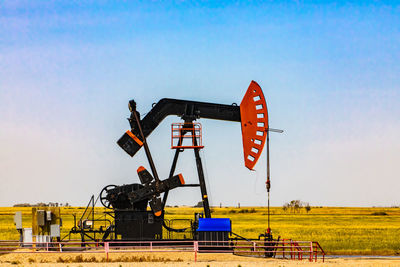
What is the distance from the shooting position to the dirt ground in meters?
20.4

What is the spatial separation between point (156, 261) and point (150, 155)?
436 centimetres

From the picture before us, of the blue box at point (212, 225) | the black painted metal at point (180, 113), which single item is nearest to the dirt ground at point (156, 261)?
the blue box at point (212, 225)

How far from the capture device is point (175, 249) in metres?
22.7

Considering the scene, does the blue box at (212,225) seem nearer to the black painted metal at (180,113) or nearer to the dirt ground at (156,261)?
the dirt ground at (156,261)

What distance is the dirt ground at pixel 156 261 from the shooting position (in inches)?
804

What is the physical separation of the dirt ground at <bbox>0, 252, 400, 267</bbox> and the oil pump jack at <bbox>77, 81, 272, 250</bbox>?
59.3 inches

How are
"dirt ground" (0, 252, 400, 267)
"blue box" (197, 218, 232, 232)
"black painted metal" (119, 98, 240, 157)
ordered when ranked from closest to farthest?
1. "dirt ground" (0, 252, 400, 267)
2. "blue box" (197, 218, 232, 232)
3. "black painted metal" (119, 98, 240, 157)

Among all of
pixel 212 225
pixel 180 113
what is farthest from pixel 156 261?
pixel 180 113

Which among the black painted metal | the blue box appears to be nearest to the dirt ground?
the blue box

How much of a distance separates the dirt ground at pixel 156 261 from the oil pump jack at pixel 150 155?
151 cm

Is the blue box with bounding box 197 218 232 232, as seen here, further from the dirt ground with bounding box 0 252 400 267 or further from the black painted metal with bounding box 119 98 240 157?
the black painted metal with bounding box 119 98 240 157

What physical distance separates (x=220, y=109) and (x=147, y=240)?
5814 mm

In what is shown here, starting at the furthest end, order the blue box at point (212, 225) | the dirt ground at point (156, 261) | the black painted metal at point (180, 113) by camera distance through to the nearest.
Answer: the black painted metal at point (180, 113)
the blue box at point (212, 225)
the dirt ground at point (156, 261)

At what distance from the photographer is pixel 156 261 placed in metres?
21.3
